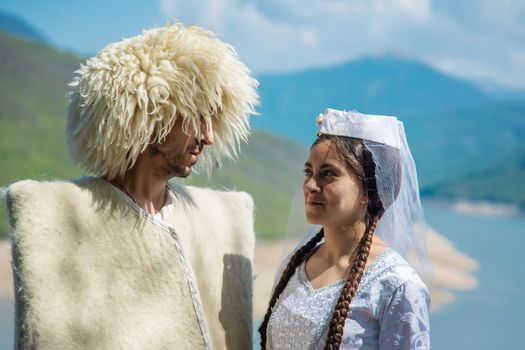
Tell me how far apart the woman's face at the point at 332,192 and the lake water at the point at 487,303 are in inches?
351

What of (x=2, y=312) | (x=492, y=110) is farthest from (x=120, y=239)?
(x=492, y=110)

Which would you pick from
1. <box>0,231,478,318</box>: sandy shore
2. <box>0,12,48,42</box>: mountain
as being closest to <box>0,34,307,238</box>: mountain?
<box>0,231,478,318</box>: sandy shore

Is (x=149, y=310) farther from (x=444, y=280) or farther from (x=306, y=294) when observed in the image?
(x=444, y=280)

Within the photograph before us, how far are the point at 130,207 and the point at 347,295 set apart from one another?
60 cm

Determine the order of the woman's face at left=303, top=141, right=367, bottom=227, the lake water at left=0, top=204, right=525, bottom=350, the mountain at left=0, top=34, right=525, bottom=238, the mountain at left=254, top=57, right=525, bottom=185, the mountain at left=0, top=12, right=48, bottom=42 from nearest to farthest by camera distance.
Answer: the woman's face at left=303, top=141, right=367, bottom=227 → the lake water at left=0, top=204, right=525, bottom=350 → the mountain at left=0, top=34, right=525, bottom=238 → the mountain at left=254, top=57, right=525, bottom=185 → the mountain at left=0, top=12, right=48, bottom=42

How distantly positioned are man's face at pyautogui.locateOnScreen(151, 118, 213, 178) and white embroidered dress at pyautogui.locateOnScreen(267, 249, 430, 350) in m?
0.43

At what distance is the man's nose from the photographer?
203cm

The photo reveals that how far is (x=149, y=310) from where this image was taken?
201cm

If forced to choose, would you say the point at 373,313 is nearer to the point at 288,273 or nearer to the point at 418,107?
the point at 288,273

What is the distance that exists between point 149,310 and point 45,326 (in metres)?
0.26

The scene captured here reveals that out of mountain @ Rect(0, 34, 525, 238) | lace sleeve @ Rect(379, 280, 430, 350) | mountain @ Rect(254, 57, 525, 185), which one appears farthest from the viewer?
mountain @ Rect(254, 57, 525, 185)

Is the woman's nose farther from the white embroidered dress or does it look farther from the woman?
the white embroidered dress

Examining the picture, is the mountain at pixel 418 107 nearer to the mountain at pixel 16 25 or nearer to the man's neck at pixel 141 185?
the mountain at pixel 16 25

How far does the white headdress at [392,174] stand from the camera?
6.12ft
